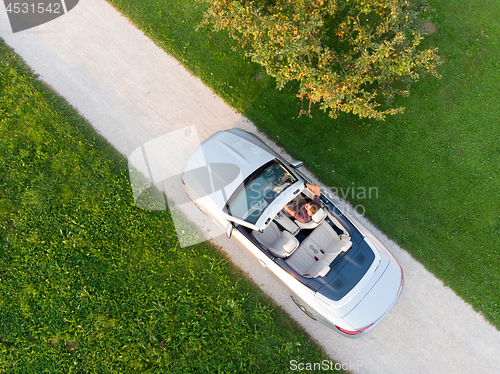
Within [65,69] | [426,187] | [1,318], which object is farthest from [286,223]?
[65,69]

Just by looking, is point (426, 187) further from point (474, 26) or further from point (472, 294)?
point (474, 26)

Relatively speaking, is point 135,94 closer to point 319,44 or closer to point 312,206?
point 319,44

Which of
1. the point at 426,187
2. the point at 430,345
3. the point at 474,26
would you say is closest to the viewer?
the point at 430,345

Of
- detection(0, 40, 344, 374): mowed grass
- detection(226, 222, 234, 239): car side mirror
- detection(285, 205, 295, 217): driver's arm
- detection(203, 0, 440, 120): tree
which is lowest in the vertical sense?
detection(0, 40, 344, 374): mowed grass

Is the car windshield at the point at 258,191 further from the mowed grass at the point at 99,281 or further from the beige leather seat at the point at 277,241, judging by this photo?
the mowed grass at the point at 99,281

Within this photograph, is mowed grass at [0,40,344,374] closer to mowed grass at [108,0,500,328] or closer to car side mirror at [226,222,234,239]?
car side mirror at [226,222,234,239]
